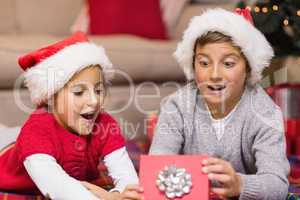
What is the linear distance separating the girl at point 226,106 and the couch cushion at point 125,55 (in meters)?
0.69

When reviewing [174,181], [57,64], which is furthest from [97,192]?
[57,64]

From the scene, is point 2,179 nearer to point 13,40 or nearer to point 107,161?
point 107,161

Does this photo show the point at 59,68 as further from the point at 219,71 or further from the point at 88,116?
the point at 219,71

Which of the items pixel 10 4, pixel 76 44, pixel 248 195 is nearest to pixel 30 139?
pixel 76 44

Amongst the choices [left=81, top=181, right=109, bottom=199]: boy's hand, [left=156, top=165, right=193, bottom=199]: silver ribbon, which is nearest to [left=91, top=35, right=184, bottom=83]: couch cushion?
[left=81, top=181, right=109, bottom=199]: boy's hand

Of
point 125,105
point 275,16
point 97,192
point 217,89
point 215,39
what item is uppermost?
point 275,16

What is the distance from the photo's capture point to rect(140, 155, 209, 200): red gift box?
1044 millimetres

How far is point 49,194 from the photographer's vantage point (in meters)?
1.12

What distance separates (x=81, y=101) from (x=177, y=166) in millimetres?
284

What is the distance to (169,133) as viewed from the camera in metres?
1.36

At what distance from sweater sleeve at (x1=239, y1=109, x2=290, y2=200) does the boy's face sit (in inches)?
4.1

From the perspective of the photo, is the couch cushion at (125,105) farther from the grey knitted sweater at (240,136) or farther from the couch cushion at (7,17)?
the grey knitted sweater at (240,136)

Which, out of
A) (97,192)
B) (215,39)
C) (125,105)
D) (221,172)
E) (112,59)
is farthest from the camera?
(125,105)

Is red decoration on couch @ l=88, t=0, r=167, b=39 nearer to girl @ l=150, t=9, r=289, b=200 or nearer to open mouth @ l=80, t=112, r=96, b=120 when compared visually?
girl @ l=150, t=9, r=289, b=200
